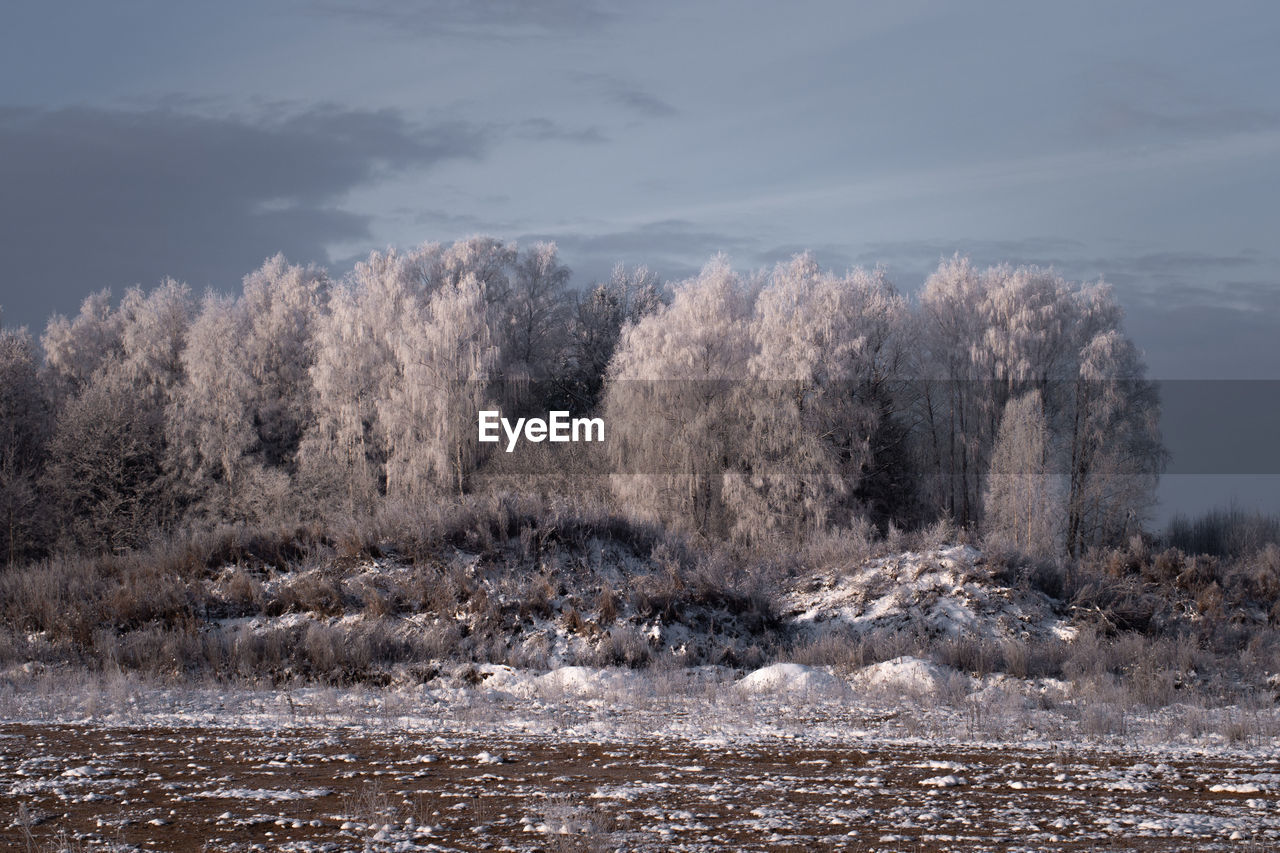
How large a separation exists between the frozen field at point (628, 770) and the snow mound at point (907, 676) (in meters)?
0.06

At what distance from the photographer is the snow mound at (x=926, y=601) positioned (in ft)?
53.6

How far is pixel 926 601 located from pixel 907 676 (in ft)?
17.4

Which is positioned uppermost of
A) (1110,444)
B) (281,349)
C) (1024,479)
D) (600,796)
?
(281,349)

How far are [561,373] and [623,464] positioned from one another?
11743 millimetres

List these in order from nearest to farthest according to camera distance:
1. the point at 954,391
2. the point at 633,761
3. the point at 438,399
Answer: the point at 633,761, the point at 438,399, the point at 954,391

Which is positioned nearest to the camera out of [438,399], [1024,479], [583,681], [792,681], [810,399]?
[792,681]

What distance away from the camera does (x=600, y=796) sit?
7.23 meters

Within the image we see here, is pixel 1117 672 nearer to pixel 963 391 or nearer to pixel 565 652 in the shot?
pixel 565 652

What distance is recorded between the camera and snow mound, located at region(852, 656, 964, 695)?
1183cm

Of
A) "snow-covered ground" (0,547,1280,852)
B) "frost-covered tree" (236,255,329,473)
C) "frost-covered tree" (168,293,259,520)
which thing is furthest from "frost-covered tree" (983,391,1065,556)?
"frost-covered tree" (168,293,259,520)

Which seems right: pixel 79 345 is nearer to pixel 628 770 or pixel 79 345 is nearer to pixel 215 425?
pixel 215 425

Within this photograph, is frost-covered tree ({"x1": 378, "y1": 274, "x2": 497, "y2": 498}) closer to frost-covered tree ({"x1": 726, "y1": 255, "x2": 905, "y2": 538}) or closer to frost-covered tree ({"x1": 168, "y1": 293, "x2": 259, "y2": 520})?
frost-covered tree ({"x1": 168, "y1": 293, "x2": 259, "y2": 520})

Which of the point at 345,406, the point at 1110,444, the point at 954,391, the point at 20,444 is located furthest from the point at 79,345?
the point at 1110,444

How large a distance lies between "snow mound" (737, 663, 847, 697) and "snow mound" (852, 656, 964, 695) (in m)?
0.37
